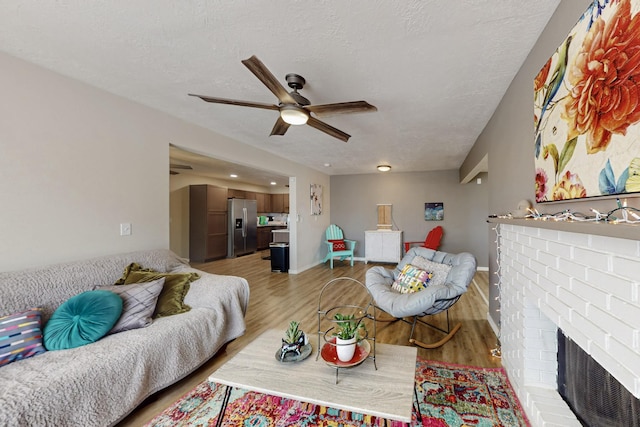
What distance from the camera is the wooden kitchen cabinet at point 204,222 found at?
7023 millimetres

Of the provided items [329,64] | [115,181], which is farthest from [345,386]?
[115,181]

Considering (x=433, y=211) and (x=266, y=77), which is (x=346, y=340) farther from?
(x=433, y=211)

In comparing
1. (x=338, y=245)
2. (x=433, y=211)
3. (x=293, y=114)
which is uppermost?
(x=293, y=114)

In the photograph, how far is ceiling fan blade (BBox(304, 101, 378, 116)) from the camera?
1974 millimetres

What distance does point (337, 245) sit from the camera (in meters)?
6.62

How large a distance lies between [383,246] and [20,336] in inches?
242

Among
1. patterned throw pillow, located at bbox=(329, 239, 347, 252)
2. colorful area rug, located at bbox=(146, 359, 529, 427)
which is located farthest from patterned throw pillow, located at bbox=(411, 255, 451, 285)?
patterned throw pillow, located at bbox=(329, 239, 347, 252)

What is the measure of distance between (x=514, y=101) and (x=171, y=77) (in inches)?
108

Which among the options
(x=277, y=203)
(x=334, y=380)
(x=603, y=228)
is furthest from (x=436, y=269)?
(x=277, y=203)

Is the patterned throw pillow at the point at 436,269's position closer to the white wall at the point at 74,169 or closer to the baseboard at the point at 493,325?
the baseboard at the point at 493,325

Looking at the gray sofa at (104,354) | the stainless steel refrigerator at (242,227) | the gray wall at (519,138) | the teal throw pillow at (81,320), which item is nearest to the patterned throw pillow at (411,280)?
the gray wall at (519,138)

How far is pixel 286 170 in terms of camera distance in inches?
207

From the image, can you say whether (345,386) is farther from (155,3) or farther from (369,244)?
(369,244)

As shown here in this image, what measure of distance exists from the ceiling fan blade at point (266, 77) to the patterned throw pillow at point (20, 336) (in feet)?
6.58
